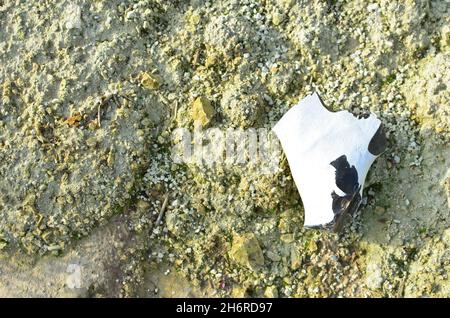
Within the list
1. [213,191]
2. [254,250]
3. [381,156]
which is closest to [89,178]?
[213,191]

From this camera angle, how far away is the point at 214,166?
274cm

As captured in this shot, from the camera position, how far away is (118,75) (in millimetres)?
2816

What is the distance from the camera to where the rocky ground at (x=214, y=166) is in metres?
2.71

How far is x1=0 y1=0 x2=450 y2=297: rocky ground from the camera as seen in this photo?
2.71 metres

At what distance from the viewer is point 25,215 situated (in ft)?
9.09

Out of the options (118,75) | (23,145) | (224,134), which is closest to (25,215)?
(23,145)

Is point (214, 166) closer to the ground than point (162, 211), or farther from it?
farther from it

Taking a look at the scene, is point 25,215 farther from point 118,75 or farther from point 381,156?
point 381,156

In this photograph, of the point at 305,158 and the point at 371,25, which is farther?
the point at 371,25
